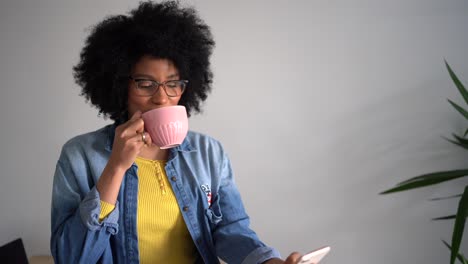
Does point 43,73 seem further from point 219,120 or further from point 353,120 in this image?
point 353,120

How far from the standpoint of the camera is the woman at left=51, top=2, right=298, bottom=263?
0.78m

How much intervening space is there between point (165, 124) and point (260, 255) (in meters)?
0.37

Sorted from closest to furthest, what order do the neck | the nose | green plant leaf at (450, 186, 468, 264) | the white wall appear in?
the nose → the neck → green plant leaf at (450, 186, 468, 264) → the white wall

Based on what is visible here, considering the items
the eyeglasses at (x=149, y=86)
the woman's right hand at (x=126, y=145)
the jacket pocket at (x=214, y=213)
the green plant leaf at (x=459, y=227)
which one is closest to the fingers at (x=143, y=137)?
the woman's right hand at (x=126, y=145)

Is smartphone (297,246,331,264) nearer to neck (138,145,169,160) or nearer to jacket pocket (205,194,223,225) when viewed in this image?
jacket pocket (205,194,223,225)

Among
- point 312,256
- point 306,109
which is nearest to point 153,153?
point 312,256

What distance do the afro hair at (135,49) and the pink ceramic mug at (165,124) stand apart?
0.60 feet

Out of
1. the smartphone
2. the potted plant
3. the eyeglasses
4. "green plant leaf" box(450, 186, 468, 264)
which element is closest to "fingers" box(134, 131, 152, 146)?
the eyeglasses

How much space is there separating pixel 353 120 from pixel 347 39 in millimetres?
362

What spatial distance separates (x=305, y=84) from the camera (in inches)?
63.4

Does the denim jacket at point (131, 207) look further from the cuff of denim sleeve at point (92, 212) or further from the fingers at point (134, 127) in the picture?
the fingers at point (134, 127)

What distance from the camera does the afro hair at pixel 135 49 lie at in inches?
36.6

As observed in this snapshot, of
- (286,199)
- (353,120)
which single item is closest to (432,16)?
(353,120)

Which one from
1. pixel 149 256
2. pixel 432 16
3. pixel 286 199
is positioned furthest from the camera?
pixel 286 199
